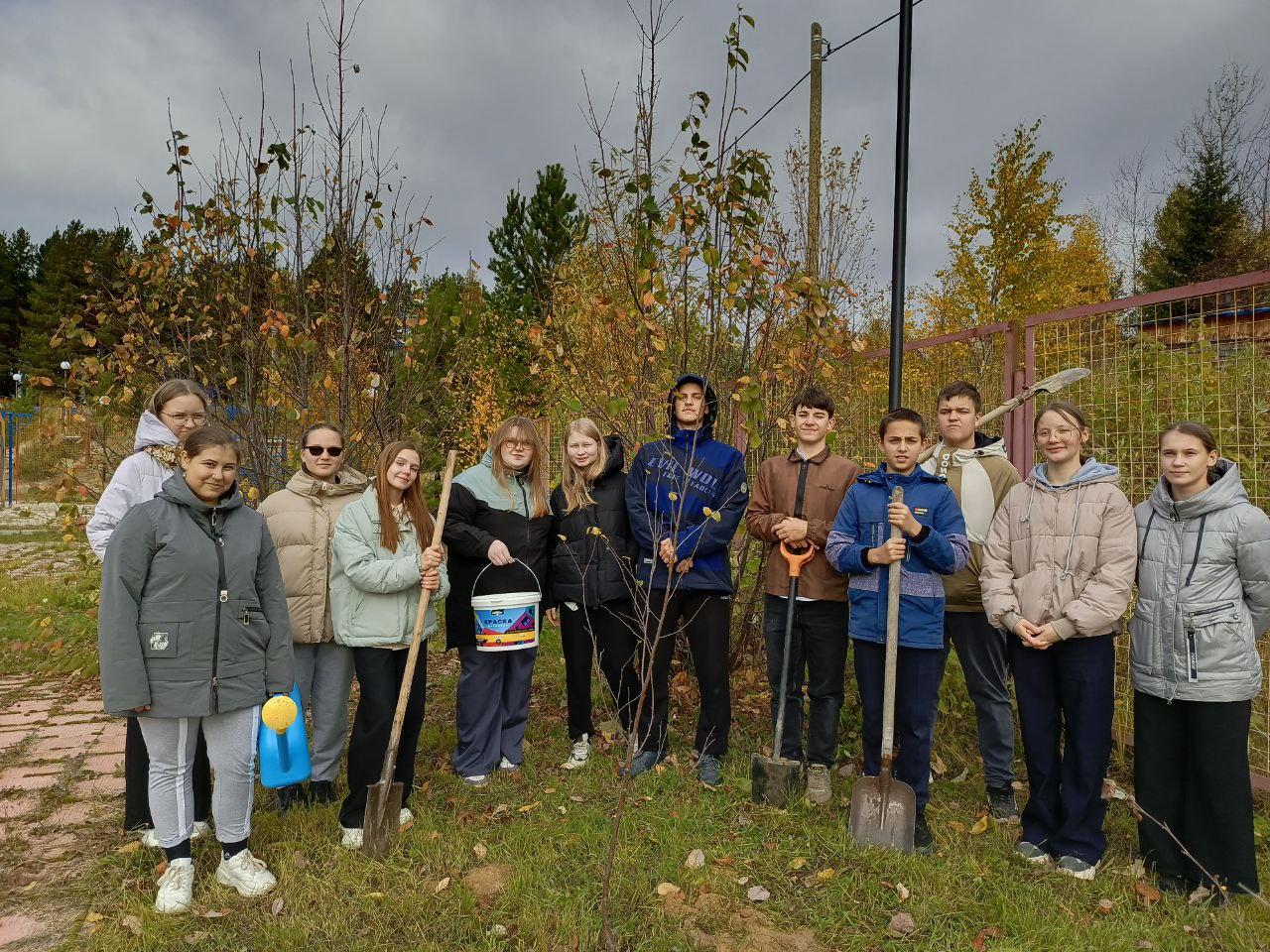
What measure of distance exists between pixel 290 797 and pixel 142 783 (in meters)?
0.64

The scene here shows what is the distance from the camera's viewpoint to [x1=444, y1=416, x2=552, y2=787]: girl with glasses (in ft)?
13.4

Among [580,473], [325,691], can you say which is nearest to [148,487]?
[325,691]

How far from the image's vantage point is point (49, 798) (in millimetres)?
4020

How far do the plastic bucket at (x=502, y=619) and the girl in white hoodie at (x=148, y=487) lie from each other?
4.44ft

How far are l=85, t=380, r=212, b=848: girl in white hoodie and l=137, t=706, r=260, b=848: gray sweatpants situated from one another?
0.50 metres

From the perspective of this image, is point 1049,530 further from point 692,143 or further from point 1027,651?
point 692,143

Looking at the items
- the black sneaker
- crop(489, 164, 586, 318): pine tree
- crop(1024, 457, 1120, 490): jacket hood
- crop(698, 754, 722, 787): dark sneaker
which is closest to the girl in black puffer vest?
crop(698, 754, 722, 787): dark sneaker

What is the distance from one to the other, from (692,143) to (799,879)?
151 inches

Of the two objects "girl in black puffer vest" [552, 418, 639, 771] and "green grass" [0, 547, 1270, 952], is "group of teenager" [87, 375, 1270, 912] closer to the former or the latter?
"girl in black puffer vest" [552, 418, 639, 771]

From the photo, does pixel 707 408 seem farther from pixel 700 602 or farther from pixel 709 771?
pixel 709 771

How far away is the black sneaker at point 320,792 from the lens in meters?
3.84

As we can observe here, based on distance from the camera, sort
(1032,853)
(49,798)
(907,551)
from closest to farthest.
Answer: (1032,853), (907,551), (49,798)

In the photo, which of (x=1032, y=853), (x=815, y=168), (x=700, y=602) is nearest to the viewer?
(x=1032, y=853)

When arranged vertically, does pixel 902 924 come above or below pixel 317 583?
below
